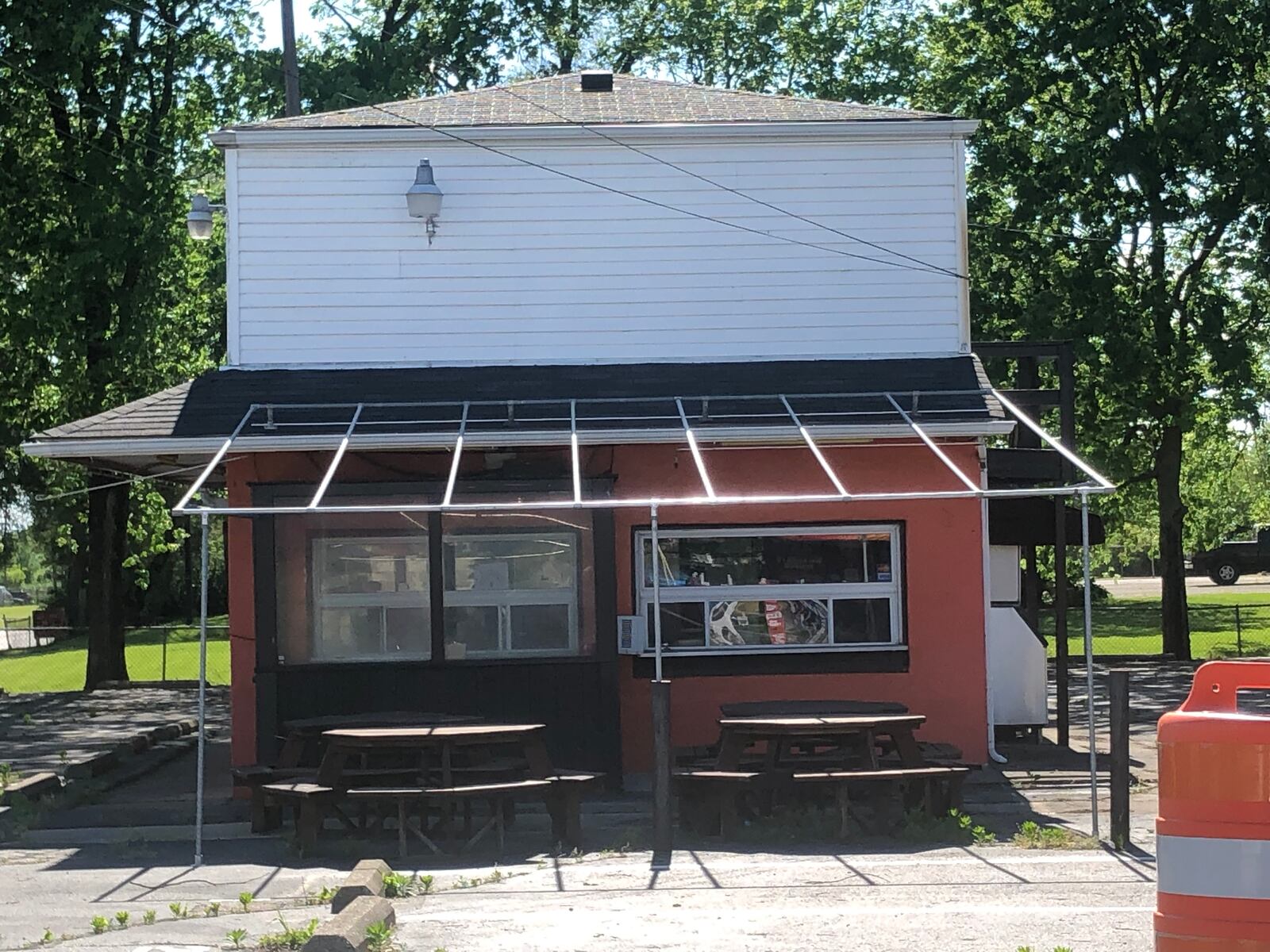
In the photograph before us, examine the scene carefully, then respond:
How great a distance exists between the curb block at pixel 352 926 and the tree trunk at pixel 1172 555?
69.4 ft

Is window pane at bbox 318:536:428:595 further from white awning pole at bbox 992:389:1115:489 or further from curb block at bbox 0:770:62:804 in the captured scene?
white awning pole at bbox 992:389:1115:489

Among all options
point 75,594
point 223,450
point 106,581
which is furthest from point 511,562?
point 75,594

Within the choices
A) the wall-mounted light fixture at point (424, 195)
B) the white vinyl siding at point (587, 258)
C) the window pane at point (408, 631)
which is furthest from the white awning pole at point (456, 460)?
the wall-mounted light fixture at point (424, 195)

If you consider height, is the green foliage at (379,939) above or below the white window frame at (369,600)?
below

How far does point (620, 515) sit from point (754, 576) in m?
1.24

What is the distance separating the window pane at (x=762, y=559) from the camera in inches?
536

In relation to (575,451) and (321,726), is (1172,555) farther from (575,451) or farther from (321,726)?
(321,726)

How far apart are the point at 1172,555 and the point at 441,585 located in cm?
1783

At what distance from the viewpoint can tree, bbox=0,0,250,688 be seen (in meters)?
23.2

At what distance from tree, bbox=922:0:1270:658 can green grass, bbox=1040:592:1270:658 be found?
13.7 feet

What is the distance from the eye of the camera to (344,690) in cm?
1255

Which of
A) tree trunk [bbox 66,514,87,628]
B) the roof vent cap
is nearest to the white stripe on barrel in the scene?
the roof vent cap

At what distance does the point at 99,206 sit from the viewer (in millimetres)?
23281

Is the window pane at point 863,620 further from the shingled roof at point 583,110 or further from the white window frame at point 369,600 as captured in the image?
the shingled roof at point 583,110
